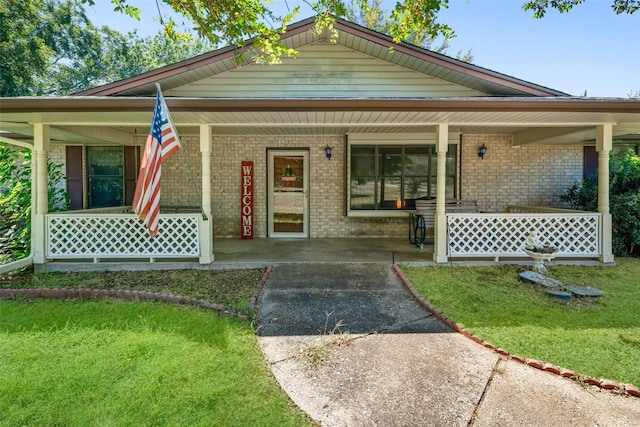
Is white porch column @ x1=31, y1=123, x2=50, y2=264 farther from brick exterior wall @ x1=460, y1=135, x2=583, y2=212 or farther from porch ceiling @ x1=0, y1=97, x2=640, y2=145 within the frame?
brick exterior wall @ x1=460, y1=135, x2=583, y2=212

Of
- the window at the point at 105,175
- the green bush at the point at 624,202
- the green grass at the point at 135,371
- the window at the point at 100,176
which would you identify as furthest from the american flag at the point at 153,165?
the green bush at the point at 624,202

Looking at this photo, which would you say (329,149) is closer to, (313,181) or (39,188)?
(313,181)

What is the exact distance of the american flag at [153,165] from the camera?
4.34 meters

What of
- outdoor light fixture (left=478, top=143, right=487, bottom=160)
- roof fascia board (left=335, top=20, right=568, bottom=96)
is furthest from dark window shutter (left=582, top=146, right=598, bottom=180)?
roof fascia board (left=335, top=20, right=568, bottom=96)

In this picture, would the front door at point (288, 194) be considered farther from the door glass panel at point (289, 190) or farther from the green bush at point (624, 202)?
the green bush at point (624, 202)

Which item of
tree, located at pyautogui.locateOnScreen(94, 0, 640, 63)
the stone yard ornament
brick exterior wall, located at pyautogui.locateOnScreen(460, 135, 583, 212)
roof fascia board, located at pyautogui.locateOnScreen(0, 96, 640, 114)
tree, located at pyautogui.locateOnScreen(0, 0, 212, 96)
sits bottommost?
the stone yard ornament

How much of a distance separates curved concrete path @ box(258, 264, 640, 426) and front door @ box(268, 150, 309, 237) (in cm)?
464

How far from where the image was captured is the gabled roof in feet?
21.4

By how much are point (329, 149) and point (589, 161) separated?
6379 millimetres

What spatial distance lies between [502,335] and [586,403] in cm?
98

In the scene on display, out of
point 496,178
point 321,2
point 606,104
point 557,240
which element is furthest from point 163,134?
point 496,178

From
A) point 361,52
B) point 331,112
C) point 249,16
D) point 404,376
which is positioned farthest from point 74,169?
point 404,376

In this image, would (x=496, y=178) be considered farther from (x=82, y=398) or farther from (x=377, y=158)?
(x=82, y=398)

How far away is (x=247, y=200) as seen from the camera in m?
8.51
